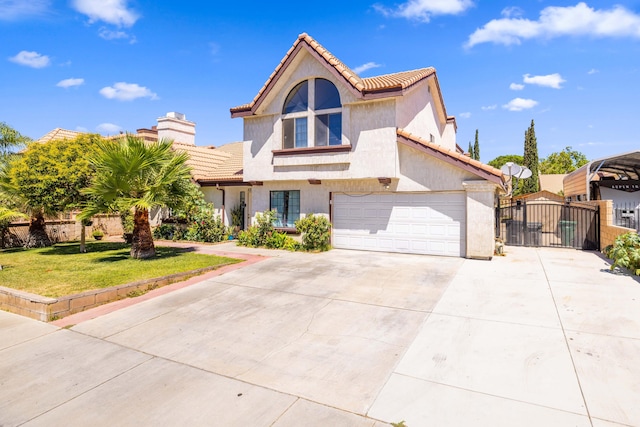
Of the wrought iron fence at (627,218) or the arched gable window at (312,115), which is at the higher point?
the arched gable window at (312,115)

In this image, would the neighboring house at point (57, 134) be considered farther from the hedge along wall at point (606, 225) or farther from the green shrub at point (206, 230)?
the hedge along wall at point (606, 225)

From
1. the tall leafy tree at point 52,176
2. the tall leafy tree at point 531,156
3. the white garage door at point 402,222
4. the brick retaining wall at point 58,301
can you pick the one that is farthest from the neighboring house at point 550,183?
the brick retaining wall at point 58,301

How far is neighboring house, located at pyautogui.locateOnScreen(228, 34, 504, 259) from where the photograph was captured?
39.8 ft

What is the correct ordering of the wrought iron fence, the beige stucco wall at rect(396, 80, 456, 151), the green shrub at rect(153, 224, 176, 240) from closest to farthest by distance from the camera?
the beige stucco wall at rect(396, 80, 456, 151) → the wrought iron fence → the green shrub at rect(153, 224, 176, 240)

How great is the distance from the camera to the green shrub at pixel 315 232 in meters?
13.7

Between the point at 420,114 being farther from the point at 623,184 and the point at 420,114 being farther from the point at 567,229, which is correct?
the point at 623,184

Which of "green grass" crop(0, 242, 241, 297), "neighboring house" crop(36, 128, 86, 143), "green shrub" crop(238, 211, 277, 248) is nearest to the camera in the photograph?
"green grass" crop(0, 242, 241, 297)

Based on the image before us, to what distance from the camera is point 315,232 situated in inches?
539

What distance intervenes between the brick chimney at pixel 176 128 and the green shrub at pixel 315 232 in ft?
40.2

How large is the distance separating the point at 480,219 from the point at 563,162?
60400 mm

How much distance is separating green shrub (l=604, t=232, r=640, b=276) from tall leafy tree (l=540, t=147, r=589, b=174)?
57111 millimetres

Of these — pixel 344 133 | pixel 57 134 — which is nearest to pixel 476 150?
pixel 344 133

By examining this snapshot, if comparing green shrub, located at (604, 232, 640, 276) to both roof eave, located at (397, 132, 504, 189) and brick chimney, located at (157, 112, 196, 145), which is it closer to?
roof eave, located at (397, 132, 504, 189)

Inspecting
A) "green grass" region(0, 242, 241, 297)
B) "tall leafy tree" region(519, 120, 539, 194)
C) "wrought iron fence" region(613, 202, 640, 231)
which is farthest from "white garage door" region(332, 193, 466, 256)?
"tall leafy tree" region(519, 120, 539, 194)
